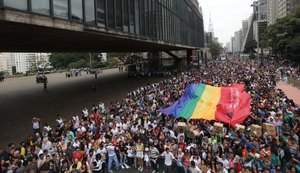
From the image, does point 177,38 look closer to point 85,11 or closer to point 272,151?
point 85,11

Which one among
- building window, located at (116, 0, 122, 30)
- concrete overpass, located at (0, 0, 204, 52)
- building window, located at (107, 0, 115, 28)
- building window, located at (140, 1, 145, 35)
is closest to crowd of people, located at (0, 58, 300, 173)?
concrete overpass, located at (0, 0, 204, 52)

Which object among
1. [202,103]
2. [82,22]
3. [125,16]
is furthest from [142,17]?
[202,103]

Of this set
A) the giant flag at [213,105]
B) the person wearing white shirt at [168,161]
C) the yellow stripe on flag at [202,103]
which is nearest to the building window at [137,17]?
the giant flag at [213,105]

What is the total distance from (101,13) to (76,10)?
3143 millimetres

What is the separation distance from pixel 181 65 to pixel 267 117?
155 feet

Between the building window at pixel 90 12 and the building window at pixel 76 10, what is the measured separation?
1.99 ft

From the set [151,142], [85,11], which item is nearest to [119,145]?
[151,142]

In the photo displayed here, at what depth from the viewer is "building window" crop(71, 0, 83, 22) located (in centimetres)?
1562

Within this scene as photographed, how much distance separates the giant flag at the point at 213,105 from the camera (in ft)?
43.3

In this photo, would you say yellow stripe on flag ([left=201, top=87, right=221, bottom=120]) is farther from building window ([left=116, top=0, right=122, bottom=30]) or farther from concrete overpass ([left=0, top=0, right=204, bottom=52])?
building window ([left=116, top=0, right=122, bottom=30])

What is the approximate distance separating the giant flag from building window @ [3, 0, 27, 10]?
837 centimetres

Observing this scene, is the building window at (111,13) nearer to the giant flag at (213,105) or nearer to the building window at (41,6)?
the building window at (41,6)

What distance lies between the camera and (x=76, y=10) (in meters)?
16.0

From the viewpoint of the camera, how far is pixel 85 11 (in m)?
16.8
